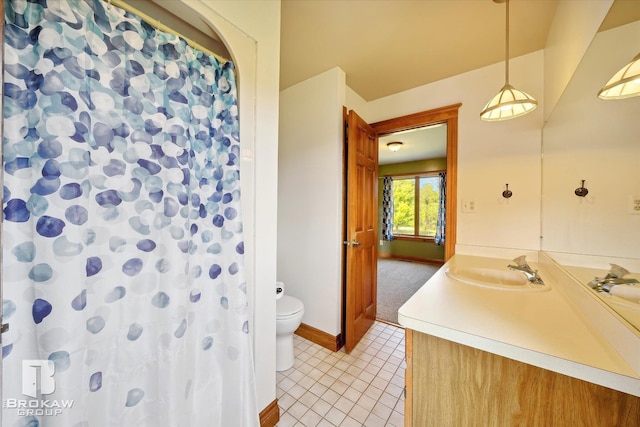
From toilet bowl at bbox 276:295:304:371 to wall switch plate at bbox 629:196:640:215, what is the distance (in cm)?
175

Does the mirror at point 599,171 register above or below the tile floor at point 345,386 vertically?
above

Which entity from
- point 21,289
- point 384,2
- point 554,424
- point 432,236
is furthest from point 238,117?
point 432,236

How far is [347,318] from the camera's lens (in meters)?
1.99

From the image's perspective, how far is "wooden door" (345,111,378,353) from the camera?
77.6 inches

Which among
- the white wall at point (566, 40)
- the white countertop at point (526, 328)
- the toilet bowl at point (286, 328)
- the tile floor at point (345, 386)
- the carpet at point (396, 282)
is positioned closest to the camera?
the white countertop at point (526, 328)

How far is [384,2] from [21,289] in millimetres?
2087

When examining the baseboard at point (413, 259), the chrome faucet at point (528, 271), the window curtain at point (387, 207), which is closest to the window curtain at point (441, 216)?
the baseboard at point (413, 259)

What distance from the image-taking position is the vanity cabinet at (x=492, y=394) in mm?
631

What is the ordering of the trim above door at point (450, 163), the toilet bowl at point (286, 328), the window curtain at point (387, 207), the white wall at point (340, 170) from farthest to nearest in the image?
the window curtain at point (387, 207) < the trim above door at point (450, 163) < the white wall at point (340, 170) < the toilet bowl at point (286, 328)

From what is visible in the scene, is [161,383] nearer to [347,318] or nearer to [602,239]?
[347,318]

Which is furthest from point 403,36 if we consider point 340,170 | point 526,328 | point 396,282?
point 396,282

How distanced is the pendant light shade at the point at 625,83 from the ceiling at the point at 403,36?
1.00 metres

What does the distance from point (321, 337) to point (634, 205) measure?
2.09m

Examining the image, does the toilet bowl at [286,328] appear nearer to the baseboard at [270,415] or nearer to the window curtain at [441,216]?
the baseboard at [270,415]
